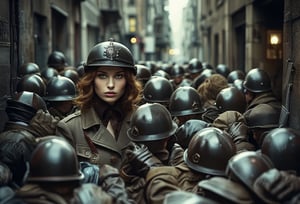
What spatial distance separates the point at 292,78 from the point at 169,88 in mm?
1753

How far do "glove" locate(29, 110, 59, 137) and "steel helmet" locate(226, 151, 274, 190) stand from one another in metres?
2.63

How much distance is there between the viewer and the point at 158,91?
329 inches

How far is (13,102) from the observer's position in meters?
5.90

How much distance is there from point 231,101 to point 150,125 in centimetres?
319

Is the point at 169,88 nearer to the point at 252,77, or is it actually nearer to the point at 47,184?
the point at 252,77

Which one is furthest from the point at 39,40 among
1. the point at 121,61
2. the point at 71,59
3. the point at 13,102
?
the point at 121,61

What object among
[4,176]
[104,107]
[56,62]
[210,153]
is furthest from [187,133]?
[56,62]

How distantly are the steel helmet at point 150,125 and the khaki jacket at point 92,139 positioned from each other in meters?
0.19

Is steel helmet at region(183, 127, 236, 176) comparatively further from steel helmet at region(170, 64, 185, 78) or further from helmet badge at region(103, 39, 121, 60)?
steel helmet at region(170, 64, 185, 78)

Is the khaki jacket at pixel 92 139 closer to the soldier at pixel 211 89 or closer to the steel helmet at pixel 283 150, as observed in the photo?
the steel helmet at pixel 283 150

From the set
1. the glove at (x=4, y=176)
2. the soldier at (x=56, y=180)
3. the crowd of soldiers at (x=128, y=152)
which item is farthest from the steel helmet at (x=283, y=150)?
the glove at (x=4, y=176)

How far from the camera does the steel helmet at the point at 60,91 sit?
811 centimetres

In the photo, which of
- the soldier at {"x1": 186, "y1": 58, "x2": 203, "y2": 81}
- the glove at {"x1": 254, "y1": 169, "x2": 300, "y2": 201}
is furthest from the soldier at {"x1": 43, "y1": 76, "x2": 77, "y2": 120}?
the soldier at {"x1": 186, "y1": 58, "x2": 203, "y2": 81}

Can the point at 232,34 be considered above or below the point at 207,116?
above
